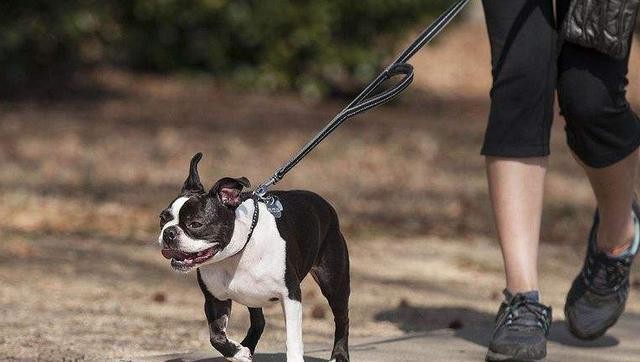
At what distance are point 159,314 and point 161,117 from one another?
6904 millimetres

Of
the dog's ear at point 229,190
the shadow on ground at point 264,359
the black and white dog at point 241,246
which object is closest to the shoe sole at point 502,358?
the shadow on ground at point 264,359

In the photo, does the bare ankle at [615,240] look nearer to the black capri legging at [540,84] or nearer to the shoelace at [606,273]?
the shoelace at [606,273]

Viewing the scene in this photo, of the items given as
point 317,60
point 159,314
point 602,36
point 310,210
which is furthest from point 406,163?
point 310,210

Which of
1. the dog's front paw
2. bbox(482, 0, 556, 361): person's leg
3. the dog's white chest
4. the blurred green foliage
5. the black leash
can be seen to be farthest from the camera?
the blurred green foliage

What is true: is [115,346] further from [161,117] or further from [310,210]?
[161,117]

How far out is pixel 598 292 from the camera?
4750mm

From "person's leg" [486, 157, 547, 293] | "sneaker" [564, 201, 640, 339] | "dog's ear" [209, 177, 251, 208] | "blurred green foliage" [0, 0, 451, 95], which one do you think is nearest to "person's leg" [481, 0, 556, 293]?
"person's leg" [486, 157, 547, 293]

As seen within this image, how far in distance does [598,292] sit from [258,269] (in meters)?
1.81

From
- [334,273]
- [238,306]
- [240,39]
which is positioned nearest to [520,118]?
[334,273]

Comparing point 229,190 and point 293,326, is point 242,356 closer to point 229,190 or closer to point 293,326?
point 293,326

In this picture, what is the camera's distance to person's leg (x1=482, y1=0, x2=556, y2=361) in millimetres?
4359

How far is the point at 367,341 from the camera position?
4637 millimetres

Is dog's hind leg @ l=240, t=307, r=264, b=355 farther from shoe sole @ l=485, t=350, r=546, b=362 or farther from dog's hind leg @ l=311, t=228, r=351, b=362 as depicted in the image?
shoe sole @ l=485, t=350, r=546, b=362

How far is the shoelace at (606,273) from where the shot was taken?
4.77 metres
